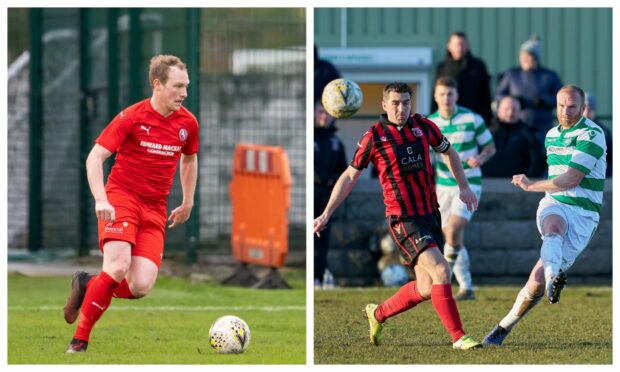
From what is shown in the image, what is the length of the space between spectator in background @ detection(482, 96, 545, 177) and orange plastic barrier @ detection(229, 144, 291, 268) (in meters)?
1.96

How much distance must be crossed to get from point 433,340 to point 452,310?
630mm

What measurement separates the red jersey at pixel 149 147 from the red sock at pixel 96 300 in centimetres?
54

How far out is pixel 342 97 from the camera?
8820mm

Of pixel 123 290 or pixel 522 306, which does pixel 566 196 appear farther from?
pixel 123 290

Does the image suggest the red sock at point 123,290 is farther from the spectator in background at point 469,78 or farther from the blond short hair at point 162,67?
the spectator in background at point 469,78

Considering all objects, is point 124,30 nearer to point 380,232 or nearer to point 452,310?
point 380,232

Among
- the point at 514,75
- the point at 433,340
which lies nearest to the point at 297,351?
the point at 433,340

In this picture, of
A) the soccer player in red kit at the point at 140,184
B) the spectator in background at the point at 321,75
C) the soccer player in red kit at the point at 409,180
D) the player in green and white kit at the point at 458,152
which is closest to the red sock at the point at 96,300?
the soccer player in red kit at the point at 140,184

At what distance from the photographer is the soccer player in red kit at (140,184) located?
7711 mm

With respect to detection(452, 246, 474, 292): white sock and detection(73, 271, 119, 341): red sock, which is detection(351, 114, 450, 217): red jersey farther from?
detection(452, 246, 474, 292): white sock

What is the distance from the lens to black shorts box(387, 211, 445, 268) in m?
8.12

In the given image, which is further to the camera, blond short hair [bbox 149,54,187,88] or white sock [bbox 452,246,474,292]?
white sock [bbox 452,246,474,292]

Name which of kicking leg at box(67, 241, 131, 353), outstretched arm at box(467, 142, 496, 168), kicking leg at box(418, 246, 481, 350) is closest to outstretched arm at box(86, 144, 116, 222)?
kicking leg at box(67, 241, 131, 353)

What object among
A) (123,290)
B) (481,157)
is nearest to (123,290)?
(123,290)
